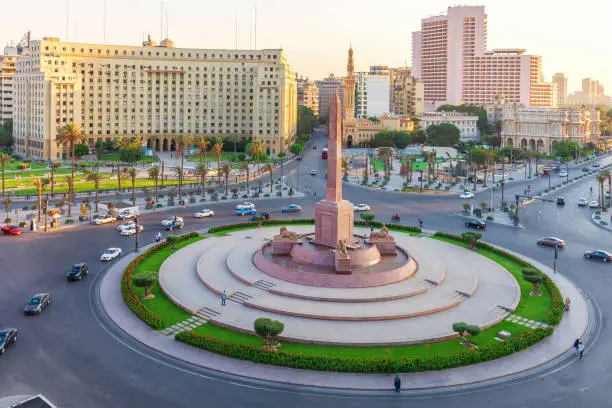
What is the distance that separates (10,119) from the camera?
17925 cm

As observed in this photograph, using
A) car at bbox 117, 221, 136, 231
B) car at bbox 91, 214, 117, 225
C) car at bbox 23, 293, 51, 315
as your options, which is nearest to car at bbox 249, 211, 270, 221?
car at bbox 117, 221, 136, 231

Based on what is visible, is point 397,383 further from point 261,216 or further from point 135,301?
point 261,216

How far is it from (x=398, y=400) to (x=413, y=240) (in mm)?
34893

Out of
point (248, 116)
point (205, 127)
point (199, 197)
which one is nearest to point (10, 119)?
point (205, 127)

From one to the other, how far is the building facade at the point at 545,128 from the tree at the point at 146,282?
515ft

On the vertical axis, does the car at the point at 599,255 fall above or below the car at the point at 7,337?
above

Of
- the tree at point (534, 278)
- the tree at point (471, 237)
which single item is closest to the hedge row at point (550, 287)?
the tree at point (471, 237)

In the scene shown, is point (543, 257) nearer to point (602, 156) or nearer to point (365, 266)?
point (365, 266)

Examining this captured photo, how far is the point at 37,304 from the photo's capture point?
135ft

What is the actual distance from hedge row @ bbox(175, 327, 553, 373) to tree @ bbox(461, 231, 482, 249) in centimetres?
2373

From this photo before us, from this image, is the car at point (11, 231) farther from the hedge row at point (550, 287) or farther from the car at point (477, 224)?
the car at point (477, 224)

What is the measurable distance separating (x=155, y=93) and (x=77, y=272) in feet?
402

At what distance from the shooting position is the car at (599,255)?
189 feet

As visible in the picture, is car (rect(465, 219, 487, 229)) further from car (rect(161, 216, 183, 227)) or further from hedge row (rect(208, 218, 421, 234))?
car (rect(161, 216, 183, 227))
